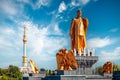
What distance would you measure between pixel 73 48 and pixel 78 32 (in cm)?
125

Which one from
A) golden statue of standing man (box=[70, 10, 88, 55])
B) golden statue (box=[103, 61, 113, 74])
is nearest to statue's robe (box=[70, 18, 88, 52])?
golden statue of standing man (box=[70, 10, 88, 55])

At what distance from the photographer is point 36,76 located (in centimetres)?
2173

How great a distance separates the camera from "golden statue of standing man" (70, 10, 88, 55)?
69.8ft

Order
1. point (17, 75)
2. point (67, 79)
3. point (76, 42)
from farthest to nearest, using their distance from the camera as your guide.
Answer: point (17, 75) → point (76, 42) → point (67, 79)

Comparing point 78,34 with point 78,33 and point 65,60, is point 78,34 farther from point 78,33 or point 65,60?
point 65,60

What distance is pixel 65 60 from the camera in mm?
19750

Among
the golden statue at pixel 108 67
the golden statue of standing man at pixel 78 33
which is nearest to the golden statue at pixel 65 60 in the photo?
the golden statue of standing man at pixel 78 33

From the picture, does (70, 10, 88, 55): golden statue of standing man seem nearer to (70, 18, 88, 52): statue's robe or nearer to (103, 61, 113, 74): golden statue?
(70, 18, 88, 52): statue's robe

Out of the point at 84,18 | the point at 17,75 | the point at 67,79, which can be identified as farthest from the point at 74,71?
the point at 17,75

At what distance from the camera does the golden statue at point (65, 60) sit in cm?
1950

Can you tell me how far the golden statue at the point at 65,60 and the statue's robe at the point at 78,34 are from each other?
1.54 m

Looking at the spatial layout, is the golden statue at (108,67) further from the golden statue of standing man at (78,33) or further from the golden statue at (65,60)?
the golden statue at (65,60)

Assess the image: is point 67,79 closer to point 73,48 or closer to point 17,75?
point 73,48

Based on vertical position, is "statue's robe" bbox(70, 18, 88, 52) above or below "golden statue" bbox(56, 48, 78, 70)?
above
